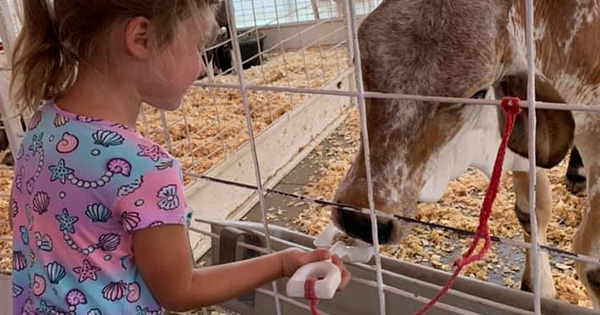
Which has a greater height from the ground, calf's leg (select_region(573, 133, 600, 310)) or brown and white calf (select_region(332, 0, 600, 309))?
brown and white calf (select_region(332, 0, 600, 309))

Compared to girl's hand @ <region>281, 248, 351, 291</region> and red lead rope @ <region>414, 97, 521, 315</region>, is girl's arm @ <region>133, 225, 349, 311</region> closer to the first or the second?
girl's hand @ <region>281, 248, 351, 291</region>

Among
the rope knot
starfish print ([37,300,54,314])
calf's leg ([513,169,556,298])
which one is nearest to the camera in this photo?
the rope knot

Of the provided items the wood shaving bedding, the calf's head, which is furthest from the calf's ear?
the wood shaving bedding

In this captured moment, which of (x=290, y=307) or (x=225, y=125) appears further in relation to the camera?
(x=225, y=125)

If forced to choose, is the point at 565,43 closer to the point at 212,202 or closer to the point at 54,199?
the point at 54,199

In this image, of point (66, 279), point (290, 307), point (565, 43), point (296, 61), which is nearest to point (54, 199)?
point (66, 279)

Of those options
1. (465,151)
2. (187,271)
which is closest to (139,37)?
(187,271)

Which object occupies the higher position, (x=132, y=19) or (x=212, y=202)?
(x=132, y=19)

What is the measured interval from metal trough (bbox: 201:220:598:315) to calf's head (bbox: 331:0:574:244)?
0.09 metres

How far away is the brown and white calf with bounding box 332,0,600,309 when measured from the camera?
1291 mm

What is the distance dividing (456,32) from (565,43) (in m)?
0.32

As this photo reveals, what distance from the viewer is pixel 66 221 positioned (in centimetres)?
95

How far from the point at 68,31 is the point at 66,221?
271 mm

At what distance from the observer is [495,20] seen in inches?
52.6
